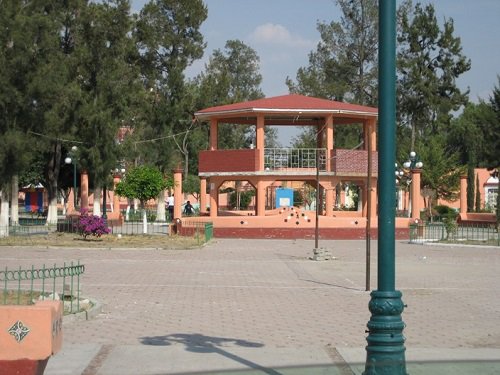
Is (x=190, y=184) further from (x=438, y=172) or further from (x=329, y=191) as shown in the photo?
(x=329, y=191)

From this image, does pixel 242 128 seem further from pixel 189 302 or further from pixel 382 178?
Answer: pixel 382 178

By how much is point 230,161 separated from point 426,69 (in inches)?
1136

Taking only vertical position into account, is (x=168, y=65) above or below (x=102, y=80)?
above

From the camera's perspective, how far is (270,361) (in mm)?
9477

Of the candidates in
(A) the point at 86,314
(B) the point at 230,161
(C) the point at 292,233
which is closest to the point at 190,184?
(B) the point at 230,161

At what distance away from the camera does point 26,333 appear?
7.24 meters

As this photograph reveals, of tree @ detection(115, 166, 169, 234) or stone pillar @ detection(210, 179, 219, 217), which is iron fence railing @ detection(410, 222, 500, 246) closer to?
stone pillar @ detection(210, 179, 219, 217)

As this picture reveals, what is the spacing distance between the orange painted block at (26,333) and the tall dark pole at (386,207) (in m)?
2.90

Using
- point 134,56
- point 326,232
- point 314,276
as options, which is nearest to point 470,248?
point 326,232

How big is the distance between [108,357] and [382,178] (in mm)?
4415

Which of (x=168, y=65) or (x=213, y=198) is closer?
(x=213, y=198)

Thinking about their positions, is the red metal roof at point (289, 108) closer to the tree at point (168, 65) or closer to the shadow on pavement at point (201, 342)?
the tree at point (168, 65)

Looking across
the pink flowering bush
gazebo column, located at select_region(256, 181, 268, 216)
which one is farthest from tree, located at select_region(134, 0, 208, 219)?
the pink flowering bush

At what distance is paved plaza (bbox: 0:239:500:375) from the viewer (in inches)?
373
